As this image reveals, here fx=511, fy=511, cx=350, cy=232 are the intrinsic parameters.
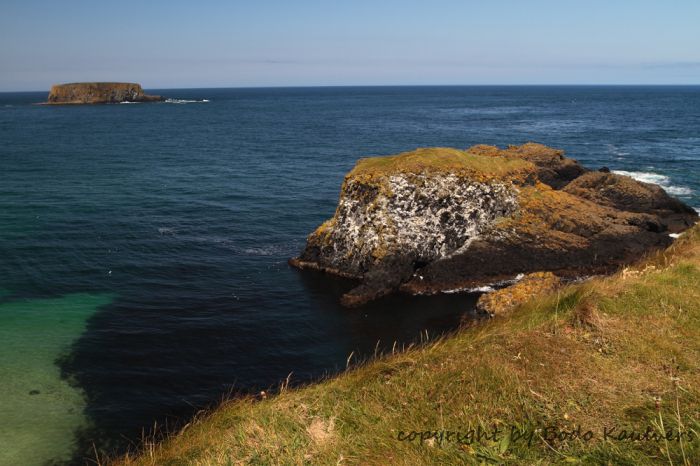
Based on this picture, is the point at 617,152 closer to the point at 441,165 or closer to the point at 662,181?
the point at 662,181

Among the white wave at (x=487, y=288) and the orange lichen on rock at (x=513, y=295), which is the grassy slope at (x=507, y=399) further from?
the white wave at (x=487, y=288)

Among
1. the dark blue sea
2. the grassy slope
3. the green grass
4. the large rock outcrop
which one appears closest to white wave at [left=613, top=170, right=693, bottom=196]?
the dark blue sea

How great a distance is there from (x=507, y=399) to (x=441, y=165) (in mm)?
23561

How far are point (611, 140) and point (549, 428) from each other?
86.8 metres

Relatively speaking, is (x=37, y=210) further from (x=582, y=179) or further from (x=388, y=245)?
(x=582, y=179)

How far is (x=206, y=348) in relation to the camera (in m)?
21.9

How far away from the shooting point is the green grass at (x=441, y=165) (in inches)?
1205

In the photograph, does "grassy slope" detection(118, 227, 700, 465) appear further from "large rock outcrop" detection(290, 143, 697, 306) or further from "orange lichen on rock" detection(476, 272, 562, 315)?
"large rock outcrop" detection(290, 143, 697, 306)

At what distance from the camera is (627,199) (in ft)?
118

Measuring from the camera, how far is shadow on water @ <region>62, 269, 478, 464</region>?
17.8 m

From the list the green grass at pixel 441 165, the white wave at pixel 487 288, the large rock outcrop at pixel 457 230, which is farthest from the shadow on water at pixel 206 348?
the green grass at pixel 441 165

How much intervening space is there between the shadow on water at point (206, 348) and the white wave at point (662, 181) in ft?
104

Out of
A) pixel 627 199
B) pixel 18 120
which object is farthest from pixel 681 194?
pixel 18 120

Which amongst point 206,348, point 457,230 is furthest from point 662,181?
point 206,348
